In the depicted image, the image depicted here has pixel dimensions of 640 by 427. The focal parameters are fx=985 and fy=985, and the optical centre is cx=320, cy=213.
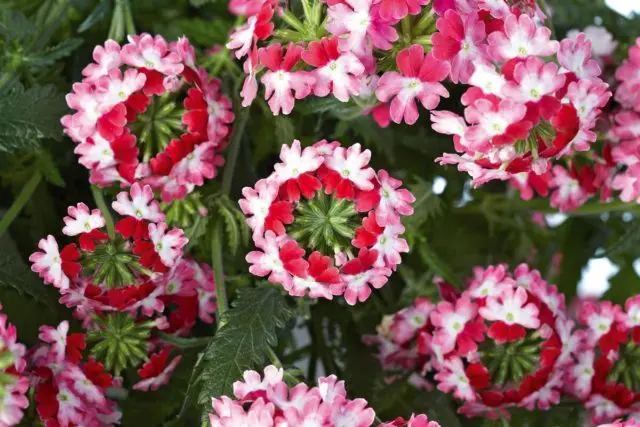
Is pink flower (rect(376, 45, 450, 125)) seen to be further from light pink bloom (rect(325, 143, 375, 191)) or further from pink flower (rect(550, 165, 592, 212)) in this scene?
pink flower (rect(550, 165, 592, 212))

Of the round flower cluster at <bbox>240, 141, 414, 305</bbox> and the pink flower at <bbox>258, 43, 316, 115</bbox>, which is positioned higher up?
the pink flower at <bbox>258, 43, 316, 115</bbox>

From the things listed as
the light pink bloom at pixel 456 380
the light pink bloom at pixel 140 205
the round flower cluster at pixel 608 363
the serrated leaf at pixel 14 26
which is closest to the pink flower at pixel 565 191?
the round flower cluster at pixel 608 363

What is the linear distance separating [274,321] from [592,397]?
1.07 feet

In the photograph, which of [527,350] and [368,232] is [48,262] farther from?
[527,350]

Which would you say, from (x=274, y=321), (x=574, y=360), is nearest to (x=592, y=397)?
(x=574, y=360)

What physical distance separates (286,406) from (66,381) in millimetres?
208

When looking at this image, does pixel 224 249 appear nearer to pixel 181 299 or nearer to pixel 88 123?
pixel 181 299

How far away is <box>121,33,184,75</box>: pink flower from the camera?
2.79ft

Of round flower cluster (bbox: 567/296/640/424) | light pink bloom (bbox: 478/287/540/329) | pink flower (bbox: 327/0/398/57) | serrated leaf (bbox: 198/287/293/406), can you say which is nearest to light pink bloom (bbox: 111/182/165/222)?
serrated leaf (bbox: 198/287/293/406)

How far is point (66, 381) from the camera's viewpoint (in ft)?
2.69

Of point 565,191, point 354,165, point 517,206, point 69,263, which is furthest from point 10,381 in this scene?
point 517,206

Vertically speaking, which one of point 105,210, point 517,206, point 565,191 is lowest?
point 517,206

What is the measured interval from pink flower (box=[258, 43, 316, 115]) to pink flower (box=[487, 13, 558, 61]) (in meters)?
0.14

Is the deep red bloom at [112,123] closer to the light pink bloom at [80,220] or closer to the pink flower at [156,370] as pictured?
the light pink bloom at [80,220]
